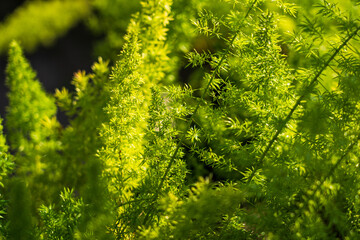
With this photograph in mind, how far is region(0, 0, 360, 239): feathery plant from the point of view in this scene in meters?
1.08

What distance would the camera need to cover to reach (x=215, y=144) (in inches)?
66.0

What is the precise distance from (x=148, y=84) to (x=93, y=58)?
1.22 m

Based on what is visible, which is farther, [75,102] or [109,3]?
[109,3]

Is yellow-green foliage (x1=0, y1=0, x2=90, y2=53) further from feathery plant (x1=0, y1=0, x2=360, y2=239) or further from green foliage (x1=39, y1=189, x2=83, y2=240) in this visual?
green foliage (x1=39, y1=189, x2=83, y2=240)

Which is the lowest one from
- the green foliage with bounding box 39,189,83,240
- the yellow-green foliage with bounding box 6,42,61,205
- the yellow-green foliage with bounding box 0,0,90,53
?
the green foliage with bounding box 39,189,83,240

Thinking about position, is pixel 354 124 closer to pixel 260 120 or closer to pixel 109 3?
pixel 260 120

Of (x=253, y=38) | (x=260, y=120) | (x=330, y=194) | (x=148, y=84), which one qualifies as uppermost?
(x=148, y=84)

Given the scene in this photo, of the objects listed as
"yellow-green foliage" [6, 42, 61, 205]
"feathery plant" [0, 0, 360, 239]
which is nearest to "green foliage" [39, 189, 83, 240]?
"feathery plant" [0, 0, 360, 239]

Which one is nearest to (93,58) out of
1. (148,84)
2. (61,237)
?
(148,84)

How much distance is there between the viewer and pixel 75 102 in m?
1.95

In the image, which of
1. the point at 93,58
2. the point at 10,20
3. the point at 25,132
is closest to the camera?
the point at 25,132

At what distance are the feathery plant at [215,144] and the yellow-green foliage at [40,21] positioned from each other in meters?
0.41

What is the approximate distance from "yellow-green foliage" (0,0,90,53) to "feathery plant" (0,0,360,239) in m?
0.41

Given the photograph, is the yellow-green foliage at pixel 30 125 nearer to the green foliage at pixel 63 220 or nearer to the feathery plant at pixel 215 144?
the feathery plant at pixel 215 144
